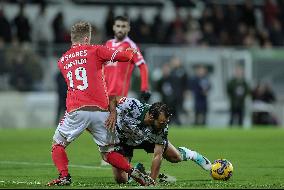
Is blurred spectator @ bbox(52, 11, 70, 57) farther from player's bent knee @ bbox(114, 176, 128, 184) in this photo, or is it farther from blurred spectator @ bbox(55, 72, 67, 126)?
player's bent knee @ bbox(114, 176, 128, 184)

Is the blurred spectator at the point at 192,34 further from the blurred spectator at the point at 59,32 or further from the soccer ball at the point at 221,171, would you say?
the soccer ball at the point at 221,171

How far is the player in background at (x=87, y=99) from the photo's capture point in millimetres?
13023

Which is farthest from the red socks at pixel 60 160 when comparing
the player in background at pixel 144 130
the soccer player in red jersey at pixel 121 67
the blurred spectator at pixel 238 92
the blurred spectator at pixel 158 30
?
the blurred spectator at pixel 158 30

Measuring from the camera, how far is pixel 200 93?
34250 millimetres

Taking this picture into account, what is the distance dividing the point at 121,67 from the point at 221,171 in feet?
16.8

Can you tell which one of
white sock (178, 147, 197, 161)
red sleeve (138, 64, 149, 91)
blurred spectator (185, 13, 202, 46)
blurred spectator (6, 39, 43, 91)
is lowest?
blurred spectator (6, 39, 43, 91)

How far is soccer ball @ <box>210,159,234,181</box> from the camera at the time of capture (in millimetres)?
14211

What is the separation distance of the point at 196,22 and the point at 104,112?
24876mm

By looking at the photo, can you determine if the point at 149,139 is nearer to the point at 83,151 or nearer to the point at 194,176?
the point at 194,176

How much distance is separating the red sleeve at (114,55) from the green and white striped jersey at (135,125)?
86cm

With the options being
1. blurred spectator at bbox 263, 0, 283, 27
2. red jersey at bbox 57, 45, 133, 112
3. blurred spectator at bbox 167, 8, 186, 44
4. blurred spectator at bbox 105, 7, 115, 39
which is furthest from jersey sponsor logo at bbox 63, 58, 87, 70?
blurred spectator at bbox 263, 0, 283, 27

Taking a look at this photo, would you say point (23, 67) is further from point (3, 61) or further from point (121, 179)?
point (121, 179)

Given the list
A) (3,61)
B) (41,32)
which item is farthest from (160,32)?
(3,61)

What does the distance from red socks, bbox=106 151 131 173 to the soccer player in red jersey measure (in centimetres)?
494
